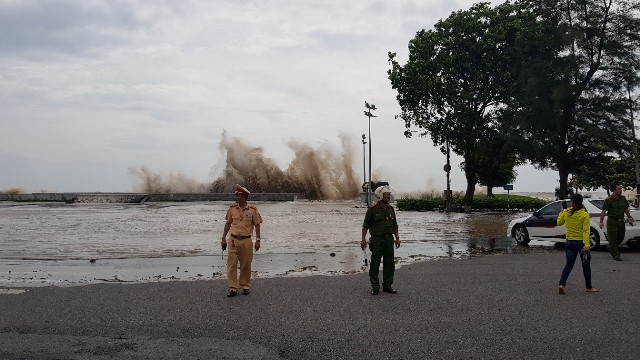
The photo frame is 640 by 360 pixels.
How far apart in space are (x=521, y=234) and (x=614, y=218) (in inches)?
206

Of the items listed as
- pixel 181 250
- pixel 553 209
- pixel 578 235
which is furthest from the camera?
pixel 553 209

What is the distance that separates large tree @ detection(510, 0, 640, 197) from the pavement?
31.8m

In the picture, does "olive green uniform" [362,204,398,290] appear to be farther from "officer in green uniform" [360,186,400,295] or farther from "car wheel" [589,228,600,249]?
"car wheel" [589,228,600,249]

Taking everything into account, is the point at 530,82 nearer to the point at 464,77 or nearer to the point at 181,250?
the point at 464,77

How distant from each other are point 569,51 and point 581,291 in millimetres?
36125

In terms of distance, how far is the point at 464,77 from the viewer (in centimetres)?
4606

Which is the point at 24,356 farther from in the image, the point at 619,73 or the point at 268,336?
the point at 619,73

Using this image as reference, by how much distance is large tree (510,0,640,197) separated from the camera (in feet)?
134

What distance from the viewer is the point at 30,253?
717 inches

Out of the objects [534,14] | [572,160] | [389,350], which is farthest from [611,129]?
[389,350]

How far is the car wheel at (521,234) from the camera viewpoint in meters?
19.9

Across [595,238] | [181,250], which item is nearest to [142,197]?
[181,250]

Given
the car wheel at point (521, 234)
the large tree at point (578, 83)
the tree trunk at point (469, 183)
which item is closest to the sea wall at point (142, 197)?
the tree trunk at point (469, 183)

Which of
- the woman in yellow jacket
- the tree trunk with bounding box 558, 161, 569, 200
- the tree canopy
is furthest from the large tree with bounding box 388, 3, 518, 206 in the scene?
the woman in yellow jacket
